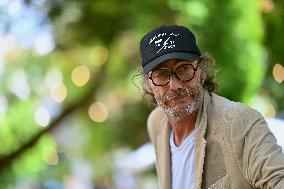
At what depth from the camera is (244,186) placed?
1.65 meters

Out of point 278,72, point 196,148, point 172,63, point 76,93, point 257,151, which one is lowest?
point 257,151

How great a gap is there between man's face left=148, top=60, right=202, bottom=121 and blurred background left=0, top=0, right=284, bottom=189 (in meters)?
2.10

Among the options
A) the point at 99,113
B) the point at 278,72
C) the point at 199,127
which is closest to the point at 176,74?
the point at 199,127

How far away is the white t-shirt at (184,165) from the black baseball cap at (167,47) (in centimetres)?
28

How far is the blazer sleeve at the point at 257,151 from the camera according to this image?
1490 millimetres

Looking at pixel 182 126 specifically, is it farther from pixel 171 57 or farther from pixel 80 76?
pixel 80 76

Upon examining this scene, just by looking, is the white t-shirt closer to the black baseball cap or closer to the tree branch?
the black baseball cap

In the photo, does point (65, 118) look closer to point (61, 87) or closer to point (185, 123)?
point (61, 87)

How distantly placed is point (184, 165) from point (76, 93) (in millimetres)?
2540

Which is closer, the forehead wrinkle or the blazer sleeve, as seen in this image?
the blazer sleeve

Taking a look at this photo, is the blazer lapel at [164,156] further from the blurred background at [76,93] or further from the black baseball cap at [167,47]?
the blurred background at [76,93]

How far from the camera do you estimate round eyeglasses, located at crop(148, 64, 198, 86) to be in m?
1.72

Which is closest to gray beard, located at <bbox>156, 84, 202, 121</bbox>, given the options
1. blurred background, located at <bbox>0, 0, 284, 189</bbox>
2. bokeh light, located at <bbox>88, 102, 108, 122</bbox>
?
blurred background, located at <bbox>0, 0, 284, 189</bbox>

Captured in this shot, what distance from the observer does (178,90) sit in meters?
1.73
